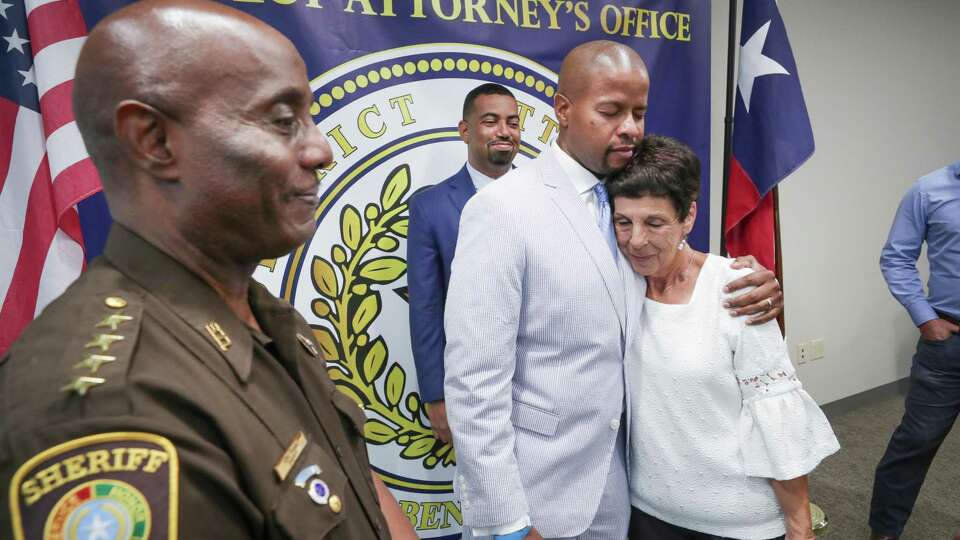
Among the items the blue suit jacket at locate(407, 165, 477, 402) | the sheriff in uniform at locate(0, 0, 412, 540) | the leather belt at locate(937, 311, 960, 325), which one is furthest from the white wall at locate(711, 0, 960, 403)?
the sheriff in uniform at locate(0, 0, 412, 540)

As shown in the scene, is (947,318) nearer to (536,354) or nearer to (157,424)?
(536,354)

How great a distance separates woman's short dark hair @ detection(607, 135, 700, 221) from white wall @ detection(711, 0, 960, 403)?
187 centimetres

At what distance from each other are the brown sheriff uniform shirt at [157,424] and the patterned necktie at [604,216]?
2.59 ft

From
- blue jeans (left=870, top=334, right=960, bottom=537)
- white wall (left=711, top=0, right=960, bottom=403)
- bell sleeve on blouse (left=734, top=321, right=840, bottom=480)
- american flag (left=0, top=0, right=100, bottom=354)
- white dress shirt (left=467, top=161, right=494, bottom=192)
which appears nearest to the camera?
bell sleeve on blouse (left=734, top=321, right=840, bottom=480)

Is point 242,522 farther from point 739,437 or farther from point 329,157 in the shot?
point 739,437

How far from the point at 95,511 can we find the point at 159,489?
0.04 m

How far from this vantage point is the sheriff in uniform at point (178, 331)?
Answer: 0.42 metres

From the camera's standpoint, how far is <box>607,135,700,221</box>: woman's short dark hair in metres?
1.19

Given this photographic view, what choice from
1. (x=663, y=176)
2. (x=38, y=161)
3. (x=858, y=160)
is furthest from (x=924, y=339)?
(x=38, y=161)

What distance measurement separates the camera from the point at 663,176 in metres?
1.19

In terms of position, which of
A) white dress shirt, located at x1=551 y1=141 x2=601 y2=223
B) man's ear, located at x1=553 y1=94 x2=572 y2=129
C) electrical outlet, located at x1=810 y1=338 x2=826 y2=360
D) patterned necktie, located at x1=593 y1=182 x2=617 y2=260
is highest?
man's ear, located at x1=553 y1=94 x2=572 y2=129

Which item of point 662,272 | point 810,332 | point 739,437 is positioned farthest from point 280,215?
point 810,332

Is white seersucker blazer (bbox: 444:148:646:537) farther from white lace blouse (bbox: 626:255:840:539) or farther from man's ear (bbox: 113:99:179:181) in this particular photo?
man's ear (bbox: 113:99:179:181)

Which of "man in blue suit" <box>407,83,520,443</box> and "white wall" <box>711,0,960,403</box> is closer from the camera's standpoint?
"man in blue suit" <box>407,83,520,443</box>
